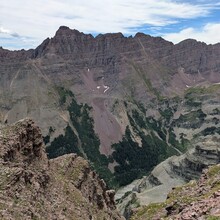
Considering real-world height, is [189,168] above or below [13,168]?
below

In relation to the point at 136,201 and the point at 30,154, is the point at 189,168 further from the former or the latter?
the point at 30,154

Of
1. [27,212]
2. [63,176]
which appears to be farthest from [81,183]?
[27,212]

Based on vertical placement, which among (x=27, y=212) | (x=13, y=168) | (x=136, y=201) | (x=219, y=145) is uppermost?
(x=13, y=168)

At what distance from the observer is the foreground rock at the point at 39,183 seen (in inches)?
2087

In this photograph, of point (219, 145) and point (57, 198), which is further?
point (219, 145)

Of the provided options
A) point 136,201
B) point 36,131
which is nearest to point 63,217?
point 36,131

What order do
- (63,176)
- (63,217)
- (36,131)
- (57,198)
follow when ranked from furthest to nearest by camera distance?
(63,176) → (36,131) → (57,198) → (63,217)

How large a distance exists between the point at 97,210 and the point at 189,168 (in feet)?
383

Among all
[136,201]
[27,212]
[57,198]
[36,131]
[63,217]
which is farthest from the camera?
[136,201]

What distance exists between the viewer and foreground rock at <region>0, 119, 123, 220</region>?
53.0 meters

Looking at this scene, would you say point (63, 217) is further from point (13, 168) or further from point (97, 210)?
point (97, 210)

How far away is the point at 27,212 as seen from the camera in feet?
167

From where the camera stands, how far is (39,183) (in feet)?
208

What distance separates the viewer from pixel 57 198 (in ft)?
220
